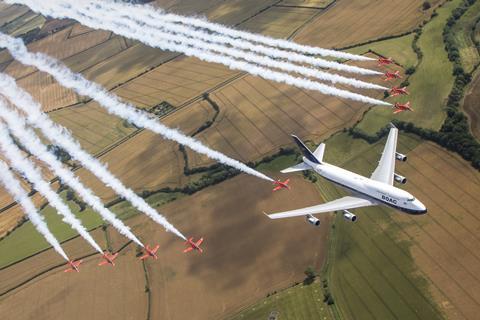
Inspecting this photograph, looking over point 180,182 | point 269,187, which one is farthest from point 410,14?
point 180,182

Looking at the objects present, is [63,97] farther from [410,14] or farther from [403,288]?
[403,288]

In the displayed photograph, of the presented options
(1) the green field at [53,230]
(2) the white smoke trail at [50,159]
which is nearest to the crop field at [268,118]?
(1) the green field at [53,230]

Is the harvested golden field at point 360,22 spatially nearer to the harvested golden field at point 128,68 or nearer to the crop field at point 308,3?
the crop field at point 308,3

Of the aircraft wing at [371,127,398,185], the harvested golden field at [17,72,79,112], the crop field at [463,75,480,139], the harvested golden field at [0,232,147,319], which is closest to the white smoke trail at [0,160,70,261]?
the harvested golden field at [0,232,147,319]

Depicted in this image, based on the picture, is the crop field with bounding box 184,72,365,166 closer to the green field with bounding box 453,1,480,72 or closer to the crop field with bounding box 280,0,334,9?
the green field with bounding box 453,1,480,72

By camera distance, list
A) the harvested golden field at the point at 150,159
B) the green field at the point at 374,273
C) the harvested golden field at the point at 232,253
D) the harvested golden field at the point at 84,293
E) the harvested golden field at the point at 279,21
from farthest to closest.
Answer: the harvested golden field at the point at 279,21
the harvested golden field at the point at 150,159
the harvested golden field at the point at 84,293
the harvested golden field at the point at 232,253
the green field at the point at 374,273

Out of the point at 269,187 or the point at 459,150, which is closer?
the point at 459,150
